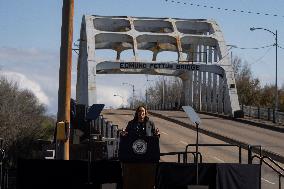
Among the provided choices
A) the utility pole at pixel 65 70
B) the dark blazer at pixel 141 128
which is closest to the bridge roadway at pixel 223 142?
the dark blazer at pixel 141 128

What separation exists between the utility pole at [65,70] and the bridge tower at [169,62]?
4135cm

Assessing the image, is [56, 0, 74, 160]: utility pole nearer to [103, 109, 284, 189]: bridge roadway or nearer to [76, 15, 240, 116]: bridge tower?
[103, 109, 284, 189]: bridge roadway

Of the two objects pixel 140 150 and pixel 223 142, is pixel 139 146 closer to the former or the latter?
pixel 140 150

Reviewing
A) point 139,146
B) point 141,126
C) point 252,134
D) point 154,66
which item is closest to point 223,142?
point 252,134

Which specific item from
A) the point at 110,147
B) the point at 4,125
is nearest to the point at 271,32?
the point at 4,125

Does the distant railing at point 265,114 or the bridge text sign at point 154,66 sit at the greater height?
the bridge text sign at point 154,66

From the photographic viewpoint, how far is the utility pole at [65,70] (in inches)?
527

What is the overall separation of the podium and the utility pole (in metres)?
1.94

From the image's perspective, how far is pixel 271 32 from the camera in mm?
54125

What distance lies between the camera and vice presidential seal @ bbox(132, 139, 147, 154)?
11773mm

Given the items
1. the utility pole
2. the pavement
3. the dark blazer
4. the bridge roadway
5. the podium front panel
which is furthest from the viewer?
the pavement

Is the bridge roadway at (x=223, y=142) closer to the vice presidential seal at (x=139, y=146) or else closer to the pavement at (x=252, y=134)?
the pavement at (x=252, y=134)

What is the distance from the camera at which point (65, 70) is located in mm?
13516

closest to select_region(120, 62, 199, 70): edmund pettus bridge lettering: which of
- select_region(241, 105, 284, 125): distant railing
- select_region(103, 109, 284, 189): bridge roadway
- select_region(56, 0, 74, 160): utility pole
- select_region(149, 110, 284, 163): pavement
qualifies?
select_region(241, 105, 284, 125): distant railing
